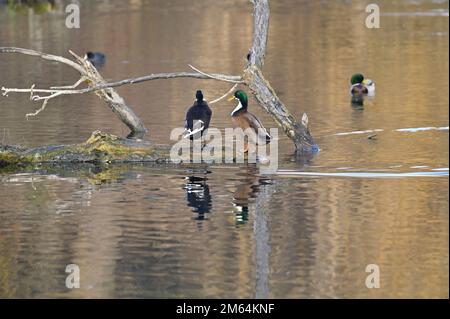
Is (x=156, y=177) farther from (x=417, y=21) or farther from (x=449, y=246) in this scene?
(x=417, y=21)

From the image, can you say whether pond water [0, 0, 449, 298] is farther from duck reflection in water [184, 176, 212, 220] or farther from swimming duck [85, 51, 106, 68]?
swimming duck [85, 51, 106, 68]

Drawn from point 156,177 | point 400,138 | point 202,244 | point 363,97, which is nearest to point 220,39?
point 363,97

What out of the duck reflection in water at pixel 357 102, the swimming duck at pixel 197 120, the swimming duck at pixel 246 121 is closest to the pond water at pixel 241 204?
the duck reflection in water at pixel 357 102

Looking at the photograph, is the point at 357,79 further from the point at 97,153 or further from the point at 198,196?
the point at 198,196

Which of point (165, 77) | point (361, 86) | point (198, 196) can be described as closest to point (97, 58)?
point (361, 86)

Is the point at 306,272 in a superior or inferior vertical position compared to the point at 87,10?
inferior

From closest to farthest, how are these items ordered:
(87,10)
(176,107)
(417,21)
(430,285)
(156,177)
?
(430,285) < (156,177) < (176,107) < (417,21) < (87,10)

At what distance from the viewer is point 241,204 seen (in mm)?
15898

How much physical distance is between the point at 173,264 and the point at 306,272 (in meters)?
1.33

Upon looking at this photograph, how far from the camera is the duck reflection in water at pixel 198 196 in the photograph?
1557 centimetres

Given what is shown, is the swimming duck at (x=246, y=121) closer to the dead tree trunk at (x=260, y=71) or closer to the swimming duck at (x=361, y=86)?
the dead tree trunk at (x=260, y=71)

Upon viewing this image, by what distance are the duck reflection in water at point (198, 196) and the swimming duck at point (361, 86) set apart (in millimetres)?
10835

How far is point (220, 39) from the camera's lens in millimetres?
40344

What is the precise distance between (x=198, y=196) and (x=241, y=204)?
0.71 metres
